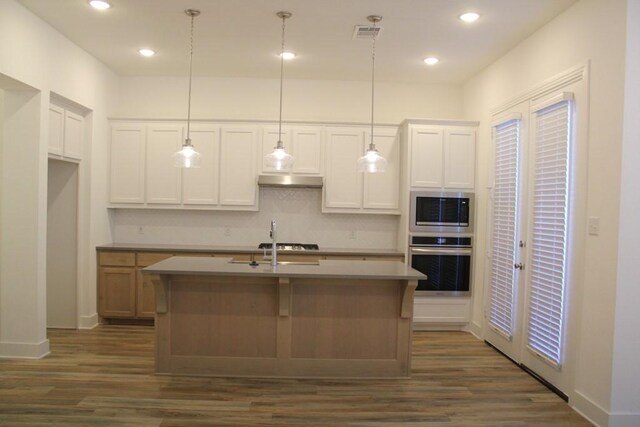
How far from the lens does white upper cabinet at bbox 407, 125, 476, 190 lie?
552 centimetres

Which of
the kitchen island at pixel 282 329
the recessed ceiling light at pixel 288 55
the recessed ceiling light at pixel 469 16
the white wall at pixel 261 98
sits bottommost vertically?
the kitchen island at pixel 282 329

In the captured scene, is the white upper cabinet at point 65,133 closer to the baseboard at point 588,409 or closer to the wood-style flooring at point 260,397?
the wood-style flooring at point 260,397

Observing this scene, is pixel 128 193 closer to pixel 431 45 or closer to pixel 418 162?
pixel 418 162

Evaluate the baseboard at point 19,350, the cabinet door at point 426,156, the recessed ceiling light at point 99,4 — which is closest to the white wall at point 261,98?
the cabinet door at point 426,156

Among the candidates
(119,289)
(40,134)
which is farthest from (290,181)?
(40,134)

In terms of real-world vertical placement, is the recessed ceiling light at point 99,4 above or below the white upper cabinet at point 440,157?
above

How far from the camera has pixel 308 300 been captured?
155 inches

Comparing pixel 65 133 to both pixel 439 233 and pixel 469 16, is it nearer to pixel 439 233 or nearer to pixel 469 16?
pixel 469 16

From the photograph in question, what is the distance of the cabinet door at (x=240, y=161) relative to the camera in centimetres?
584

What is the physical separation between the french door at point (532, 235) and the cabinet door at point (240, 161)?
2793 mm

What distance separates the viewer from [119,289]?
5.52m

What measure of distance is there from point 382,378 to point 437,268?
1906 mm

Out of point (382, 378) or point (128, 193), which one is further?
point (128, 193)

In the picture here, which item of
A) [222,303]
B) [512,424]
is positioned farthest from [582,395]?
[222,303]
